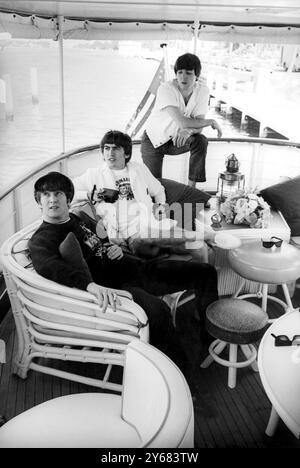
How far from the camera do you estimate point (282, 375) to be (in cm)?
155

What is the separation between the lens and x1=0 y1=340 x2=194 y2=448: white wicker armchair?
1.06 metres

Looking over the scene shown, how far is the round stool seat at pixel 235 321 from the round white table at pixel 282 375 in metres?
0.15

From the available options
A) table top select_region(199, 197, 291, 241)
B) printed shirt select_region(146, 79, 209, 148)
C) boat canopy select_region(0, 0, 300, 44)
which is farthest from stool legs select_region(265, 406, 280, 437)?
boat canopy select_region(0, 0, 300, 44)

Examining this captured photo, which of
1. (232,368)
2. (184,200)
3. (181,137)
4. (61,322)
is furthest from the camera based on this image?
(181,137)

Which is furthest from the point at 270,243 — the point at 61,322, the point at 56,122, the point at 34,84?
the point at 56,122

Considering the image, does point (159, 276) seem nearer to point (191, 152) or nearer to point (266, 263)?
point (266, 263)

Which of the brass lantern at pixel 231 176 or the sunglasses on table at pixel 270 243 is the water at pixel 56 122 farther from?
the sunglasses on table at pixel 270 243

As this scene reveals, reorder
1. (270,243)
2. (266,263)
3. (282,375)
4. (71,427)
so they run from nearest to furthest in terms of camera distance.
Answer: (71,427) → (282,375) → (266,263) → (270,243)

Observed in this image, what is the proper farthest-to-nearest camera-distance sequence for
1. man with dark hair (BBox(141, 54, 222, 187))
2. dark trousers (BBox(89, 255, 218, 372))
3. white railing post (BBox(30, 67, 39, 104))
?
1. white railing post (BBox(30, 67, 39, 104))
2. man with dark hair (BBox(141, 54, 222, 187))
3. dark trousers (BBox(89, 255, 218, 372))

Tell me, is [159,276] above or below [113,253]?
below

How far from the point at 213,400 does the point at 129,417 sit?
2.83ft

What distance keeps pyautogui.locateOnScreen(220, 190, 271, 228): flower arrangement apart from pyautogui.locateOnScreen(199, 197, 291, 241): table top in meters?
0.04

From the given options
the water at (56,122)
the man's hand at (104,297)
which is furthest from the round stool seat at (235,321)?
the water at (56,122)

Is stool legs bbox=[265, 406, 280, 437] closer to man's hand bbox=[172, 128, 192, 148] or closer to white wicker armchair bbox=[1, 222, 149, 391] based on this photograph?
white wicker armchair bbox=[1, 222, 149, 391]
